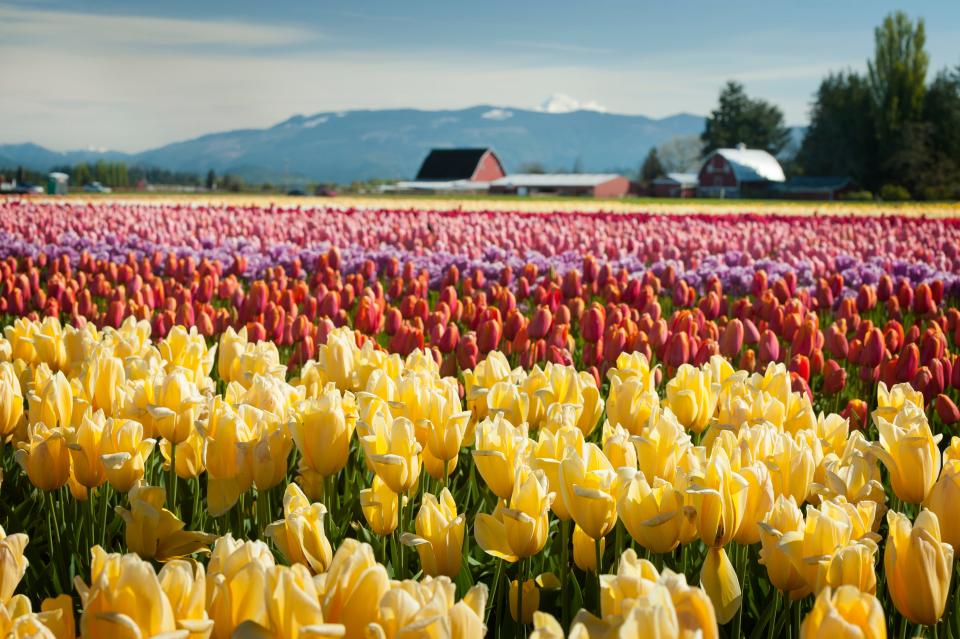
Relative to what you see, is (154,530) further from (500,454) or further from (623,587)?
(623,587)

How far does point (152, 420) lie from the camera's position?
301cm

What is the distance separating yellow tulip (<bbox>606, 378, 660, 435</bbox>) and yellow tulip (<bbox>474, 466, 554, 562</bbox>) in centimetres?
84

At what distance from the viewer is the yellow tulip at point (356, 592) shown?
159 centimetres

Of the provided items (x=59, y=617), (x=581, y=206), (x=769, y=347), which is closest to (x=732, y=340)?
(x=769, y=347)

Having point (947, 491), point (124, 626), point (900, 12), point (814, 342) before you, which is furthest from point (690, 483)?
point (900, 12)

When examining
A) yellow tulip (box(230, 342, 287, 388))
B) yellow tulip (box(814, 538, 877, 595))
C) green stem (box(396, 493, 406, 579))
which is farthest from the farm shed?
yellow tulip (box(814, 538, 877, 595))

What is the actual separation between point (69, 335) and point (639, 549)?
8.78ft

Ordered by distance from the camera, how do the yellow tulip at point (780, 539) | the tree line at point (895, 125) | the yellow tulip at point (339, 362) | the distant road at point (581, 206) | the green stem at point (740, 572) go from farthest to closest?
the tree line at point (895, 125) < the distant road at point (581, 206) < the yellow tulip at point (339, 362) < the green stem at point (740, 572) < the yellow tulip at point (780, 539)

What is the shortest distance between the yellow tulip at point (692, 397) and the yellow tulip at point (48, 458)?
1805mm

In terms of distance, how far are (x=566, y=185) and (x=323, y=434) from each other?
398 feet

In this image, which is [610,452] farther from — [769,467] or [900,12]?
[900,12]

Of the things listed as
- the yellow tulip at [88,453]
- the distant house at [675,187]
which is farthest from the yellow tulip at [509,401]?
the distant house at [675,187]

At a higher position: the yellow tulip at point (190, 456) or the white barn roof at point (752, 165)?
the white barn roof at point (752, 165)

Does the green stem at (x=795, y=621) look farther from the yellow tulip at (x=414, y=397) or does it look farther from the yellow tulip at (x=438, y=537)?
the yellow tulip at (x=414, y=397)
